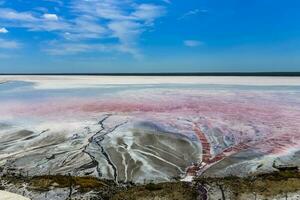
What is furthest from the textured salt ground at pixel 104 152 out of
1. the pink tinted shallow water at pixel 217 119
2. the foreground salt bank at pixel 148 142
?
the pink tinted shallow water at pixel 217 119

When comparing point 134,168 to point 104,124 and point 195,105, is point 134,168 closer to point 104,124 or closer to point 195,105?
point 104,124

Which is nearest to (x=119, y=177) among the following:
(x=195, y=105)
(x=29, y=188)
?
(x=29, y=188)

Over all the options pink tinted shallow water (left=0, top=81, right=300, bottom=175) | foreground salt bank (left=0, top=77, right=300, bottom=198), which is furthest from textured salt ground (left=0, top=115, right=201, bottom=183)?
pink tinted shallow water (left=0, top=81, right=300, bottom=175)

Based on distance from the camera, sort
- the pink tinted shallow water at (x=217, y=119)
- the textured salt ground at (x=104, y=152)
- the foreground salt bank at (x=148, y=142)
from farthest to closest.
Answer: the pink tinted shallow water at (x=217, y=119) → the foreground salt bank at (x=148, y=142) → the textured salt ground at (x=104, y=152)

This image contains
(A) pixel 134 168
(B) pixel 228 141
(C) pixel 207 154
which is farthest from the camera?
(B) pixel 228 141

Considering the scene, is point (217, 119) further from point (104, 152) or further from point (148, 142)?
point (104, 152)

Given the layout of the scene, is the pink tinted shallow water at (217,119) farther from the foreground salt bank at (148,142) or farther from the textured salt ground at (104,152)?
the textured salt ground at (104,152)

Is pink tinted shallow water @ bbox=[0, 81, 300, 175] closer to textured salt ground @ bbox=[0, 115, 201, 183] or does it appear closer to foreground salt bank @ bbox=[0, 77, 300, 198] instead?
foreground salt bank @ bbox=[0, 77, 300, 198]

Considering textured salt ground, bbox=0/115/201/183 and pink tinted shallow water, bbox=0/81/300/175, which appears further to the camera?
pink tinted shallow water, bbox=0/81/300/175

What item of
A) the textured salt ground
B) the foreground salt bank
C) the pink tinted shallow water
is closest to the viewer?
the textured salt ground

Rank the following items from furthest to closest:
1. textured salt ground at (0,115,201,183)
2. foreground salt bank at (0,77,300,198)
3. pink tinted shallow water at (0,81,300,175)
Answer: pink tinted shallow water at (0,81,300,175) < foreground salt bank at (0,77,300,198) < textured salt ground at (0,115,201,183)

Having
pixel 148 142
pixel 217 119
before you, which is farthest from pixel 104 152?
pixel 217 119
